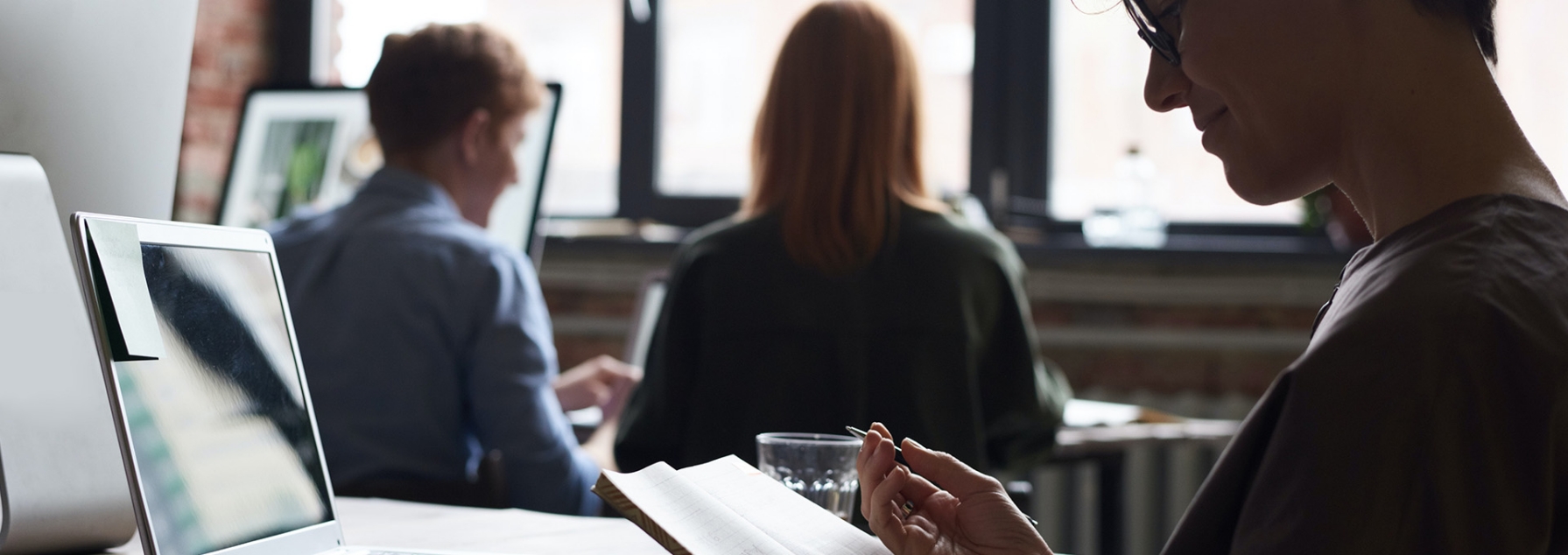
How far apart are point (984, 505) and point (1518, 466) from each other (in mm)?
311

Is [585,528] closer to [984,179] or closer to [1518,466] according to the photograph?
[1518,466]

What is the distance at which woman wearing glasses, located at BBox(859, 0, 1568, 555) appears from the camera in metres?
0.58

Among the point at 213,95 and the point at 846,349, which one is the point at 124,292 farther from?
the point at 213,95

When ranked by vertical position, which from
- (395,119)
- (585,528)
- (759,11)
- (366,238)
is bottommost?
(585,528)

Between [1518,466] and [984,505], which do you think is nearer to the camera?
[1518,466]

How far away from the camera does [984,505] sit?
817 mm

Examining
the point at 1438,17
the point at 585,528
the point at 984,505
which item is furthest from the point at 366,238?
the point at 1438,17

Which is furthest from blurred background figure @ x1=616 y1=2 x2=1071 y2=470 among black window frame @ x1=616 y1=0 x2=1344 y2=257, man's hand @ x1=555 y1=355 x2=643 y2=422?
black window frame @ x1=616 y1=0 x2=1344 y2=257

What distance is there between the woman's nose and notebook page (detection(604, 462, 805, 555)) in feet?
1.23

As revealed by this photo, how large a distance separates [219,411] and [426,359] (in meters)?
1.03

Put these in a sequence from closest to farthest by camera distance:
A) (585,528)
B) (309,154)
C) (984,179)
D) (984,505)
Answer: (984,505), (585,528), (309,154), (984,179)

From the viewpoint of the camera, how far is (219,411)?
0.81 metres

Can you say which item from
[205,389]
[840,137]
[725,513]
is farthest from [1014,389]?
[205,389]

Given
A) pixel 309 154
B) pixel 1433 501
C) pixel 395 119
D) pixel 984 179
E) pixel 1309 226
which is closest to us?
pixel 1433 501
